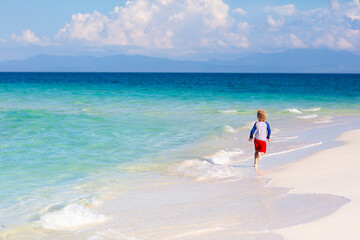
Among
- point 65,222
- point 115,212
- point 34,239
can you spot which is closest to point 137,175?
point 115,212

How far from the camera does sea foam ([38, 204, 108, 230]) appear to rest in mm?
5702

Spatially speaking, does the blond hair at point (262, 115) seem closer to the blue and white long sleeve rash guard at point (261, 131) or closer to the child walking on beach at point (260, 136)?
the child walking on beach at point (260, 136)

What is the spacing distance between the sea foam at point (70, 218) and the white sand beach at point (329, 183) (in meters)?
2.79

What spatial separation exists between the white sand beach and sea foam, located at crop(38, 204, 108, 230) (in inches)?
110

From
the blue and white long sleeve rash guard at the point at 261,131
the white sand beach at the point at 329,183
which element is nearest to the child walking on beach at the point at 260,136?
the blue and white long sleeve rash guard at the point at 261,131

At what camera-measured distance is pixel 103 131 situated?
602 inches

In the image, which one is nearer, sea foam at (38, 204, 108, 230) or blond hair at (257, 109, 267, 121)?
sea foam at (38, 204, 108, 230)

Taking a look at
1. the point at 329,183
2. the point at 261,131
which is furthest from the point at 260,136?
the point at 329,183

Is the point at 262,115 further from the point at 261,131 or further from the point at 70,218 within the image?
the point at 70,218

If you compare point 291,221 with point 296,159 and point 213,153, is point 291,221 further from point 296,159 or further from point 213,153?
point 213,153

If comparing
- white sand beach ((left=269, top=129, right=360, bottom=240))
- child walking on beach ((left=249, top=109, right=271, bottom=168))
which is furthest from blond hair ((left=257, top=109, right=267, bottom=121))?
white sand beach ((left=269, top=129, right=360, bottom=240))

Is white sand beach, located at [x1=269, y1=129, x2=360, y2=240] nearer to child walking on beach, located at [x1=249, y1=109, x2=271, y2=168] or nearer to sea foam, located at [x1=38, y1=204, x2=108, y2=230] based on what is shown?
child walking on beach, located at [x1=249, y1=109, x2=271, y2=168]

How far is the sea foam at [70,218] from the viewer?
5.70m

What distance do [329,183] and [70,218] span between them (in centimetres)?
468
